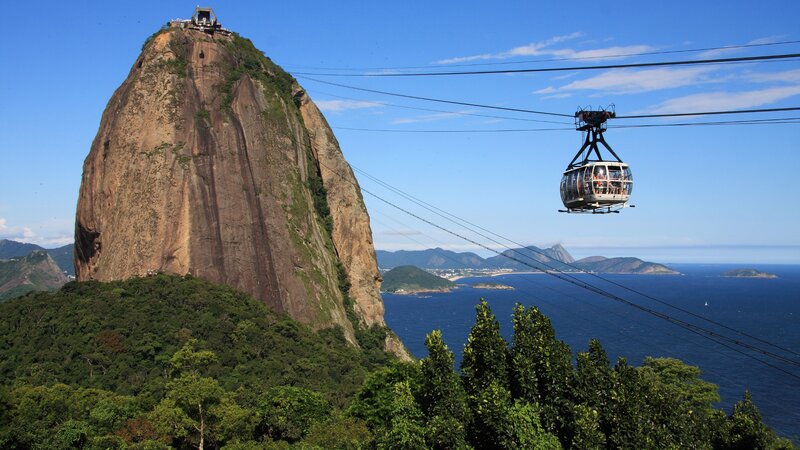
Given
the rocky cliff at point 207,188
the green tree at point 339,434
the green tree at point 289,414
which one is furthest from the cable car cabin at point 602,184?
the rocky cliff at point 207,188

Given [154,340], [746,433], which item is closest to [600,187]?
[746,433]

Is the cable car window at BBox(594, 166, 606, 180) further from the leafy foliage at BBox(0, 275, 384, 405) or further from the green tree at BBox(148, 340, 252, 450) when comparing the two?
the leafy foliage at BBox(0, 275, 384, 405)

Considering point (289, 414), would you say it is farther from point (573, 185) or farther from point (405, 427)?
point (573, 185)

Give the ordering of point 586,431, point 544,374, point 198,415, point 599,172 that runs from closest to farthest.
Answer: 1. point 586,431
2. point 599,172
3. point 544,374
4. point 198,415

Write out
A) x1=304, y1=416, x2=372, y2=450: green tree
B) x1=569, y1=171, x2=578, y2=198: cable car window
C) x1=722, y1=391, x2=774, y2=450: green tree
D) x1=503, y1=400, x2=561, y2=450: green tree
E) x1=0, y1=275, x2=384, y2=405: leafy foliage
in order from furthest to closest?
x1=0, y1=275, x2=384, y2=405: leafy foliage → x1=304, y1=416, x2=372, y2=450: green tree → x1=722, y1=391, x2=774, y2=450: green tree → x1=569, y1=171, x2=578, y2=198: cable car window → x1=503, y1=400, x2=561, y2=450: green tree

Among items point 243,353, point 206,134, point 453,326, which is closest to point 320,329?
point 243,353

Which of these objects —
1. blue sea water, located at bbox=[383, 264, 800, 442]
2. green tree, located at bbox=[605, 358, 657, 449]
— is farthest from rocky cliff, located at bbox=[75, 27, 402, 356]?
green tree, located at bbox=[605, 358, 657, 449]
